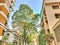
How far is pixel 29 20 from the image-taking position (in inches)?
726

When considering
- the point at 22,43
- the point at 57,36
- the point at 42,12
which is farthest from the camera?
the point at 42,12

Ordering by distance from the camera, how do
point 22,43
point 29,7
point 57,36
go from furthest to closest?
point 29,7 < point 22,43 < point 57,36

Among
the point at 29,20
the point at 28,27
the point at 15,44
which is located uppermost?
the point at 29,20

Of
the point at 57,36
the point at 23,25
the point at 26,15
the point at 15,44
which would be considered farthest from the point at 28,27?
the point at 57,36

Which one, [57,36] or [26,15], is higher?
[26,15]

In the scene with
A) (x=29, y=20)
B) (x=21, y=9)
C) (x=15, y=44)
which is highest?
(x=21, y=9)

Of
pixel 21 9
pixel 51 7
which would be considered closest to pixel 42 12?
pixel 51 7

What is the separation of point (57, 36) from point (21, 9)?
22.8 feet

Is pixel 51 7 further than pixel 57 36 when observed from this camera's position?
Yes

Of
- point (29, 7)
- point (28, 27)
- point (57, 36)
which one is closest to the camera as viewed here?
point (57, 36)

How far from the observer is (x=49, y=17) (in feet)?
59.0

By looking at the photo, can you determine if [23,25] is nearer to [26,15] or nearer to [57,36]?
[26,15]

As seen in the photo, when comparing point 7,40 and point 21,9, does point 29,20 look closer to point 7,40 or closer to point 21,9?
point 21,9

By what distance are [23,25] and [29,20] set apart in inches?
51.4
